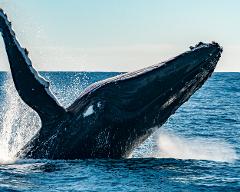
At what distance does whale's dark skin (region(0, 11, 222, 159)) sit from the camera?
9.30 meters

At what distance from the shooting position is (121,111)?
9367mm

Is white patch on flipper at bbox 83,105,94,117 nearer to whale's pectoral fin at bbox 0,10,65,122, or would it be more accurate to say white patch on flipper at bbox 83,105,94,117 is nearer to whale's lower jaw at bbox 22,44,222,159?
whale's lower jaw at bbox 22,44,222,159

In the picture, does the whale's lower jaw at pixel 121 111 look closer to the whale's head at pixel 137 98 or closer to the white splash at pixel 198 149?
the whale's head at pixel 137 98

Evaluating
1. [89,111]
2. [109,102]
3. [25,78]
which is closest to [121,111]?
[109,102]

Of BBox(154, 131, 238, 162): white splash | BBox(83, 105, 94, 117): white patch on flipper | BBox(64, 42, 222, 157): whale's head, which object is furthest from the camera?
BBox(154, 131, 238, 162): white splash

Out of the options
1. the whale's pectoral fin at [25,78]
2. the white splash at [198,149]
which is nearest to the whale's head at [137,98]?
the whale's pectoral fin at [25,78]

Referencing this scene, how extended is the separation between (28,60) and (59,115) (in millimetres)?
1117

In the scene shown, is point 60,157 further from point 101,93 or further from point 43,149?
point 101,93

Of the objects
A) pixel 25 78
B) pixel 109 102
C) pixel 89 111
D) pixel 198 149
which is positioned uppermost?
pixel 25 78

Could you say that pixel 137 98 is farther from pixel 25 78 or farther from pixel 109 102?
pixel 25 78

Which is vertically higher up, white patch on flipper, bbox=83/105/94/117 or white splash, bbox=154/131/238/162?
white patch on flipper, bbox=83/105/94/117

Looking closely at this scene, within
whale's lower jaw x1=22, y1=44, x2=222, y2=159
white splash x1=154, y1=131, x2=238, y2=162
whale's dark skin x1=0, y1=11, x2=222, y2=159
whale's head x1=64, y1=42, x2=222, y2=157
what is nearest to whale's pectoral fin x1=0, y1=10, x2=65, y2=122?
whale's dark skin x1=0, y1=11, x2=222, y2=159

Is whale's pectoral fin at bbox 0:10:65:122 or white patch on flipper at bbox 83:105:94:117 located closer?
whale's pectoral fin at bbox 0:10:65:122

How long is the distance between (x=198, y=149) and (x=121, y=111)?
273 inches
